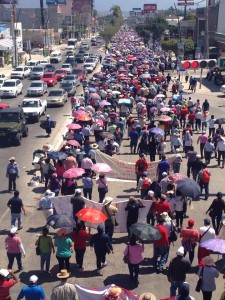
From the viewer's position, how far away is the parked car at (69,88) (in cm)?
4378

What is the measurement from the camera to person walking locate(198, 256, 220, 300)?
11.0m

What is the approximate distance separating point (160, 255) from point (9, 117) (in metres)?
16.2

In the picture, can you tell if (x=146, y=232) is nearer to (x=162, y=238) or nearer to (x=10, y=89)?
(x=162, y=238)

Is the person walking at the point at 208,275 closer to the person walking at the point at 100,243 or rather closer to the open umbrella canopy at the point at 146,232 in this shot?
the open umbrella canopy at the point at 146,232

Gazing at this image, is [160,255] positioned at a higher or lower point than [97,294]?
lower

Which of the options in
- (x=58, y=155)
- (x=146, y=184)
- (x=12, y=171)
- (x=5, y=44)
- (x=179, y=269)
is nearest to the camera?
(x=179, y=269)

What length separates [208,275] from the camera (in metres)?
11.0

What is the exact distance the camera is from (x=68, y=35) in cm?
14800

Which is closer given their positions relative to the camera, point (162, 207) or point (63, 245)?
point (63, 245)

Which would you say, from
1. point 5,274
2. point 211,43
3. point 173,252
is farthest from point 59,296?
point 211,43

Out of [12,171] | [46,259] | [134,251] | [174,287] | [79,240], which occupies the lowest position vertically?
[46,259]

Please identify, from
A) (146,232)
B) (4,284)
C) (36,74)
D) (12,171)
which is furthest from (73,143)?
(36,74)

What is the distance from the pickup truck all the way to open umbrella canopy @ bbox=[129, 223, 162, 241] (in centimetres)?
2147

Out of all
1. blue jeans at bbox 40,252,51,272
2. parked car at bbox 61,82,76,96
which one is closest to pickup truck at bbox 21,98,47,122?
parked car at bbox 61,82,76,96
